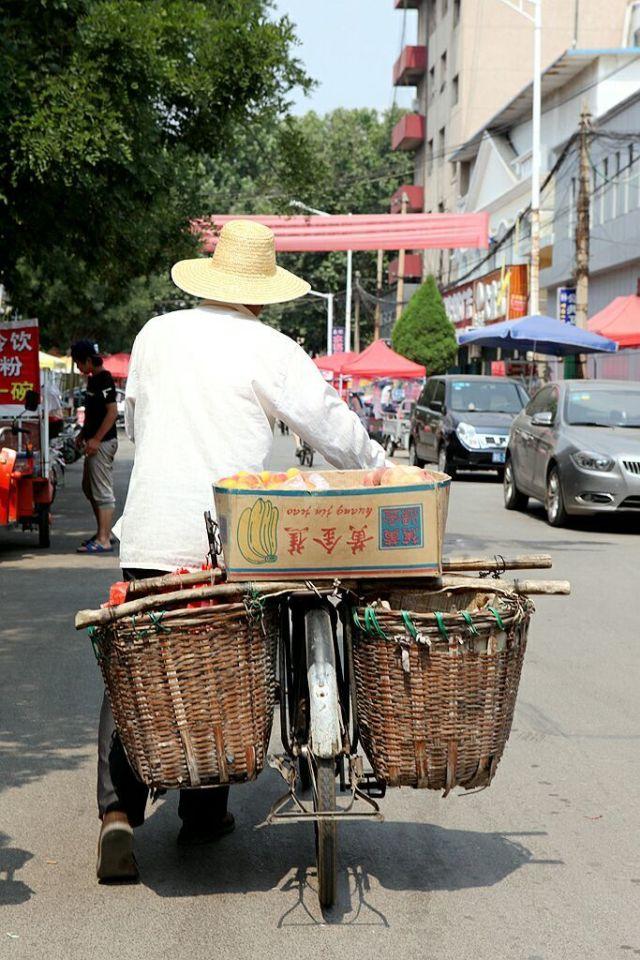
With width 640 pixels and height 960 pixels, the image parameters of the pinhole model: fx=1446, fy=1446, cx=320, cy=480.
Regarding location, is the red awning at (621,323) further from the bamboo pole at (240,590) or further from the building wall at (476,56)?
the building wall at (476,56)

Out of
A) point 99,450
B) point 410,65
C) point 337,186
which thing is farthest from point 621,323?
point 337,186

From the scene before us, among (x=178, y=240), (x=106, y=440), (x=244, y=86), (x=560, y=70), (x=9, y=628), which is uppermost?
(x=560, y=70)

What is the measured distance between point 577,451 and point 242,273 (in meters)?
11.5

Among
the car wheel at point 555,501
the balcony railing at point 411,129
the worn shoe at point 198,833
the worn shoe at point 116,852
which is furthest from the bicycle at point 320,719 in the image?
the balcony railing at point 411,129

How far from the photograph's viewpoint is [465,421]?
24.1 metres

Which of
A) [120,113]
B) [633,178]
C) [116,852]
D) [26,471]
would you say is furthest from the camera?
[633,178]

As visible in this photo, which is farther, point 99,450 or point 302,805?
point 99,450

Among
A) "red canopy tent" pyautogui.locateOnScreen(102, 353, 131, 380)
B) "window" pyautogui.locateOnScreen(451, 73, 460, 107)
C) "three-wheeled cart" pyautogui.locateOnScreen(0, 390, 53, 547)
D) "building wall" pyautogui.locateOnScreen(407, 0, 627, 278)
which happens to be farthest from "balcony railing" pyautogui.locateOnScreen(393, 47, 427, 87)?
"three-wheeled cart" pyautogui.locateOnScreen(0, 390, 53, 547)

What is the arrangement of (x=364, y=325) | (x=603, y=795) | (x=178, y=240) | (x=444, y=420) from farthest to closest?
(x=364, y=325), (x=444, y=420), (x=178, y=240), (x=603, y=795)

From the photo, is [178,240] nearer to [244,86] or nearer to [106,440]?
[244,86]

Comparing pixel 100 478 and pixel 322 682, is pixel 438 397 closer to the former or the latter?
pixel 100 478

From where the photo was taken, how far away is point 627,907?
4.23m

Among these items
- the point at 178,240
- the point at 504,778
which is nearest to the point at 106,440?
the point at 178,240

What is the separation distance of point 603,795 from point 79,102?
985cm
